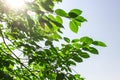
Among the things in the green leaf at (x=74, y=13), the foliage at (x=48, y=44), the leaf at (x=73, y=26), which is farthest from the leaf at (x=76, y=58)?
the green leaf at (x=74, y=13)

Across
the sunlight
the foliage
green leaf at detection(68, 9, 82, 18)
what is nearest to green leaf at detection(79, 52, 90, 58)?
the foliage

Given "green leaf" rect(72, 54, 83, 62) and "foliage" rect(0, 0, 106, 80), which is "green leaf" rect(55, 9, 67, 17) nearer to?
"foliage" rect(0, 0, 106, 80)

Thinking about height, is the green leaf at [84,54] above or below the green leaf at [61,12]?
above

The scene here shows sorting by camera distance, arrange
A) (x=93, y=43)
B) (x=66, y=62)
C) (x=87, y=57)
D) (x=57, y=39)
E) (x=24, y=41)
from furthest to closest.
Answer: (x=24, y=41) → (x=66, y=62) → (x=57, y=39) → (x=87, y=57) → (x=93, y=43)

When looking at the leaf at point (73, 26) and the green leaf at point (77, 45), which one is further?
the green leaf at point (77, 45)

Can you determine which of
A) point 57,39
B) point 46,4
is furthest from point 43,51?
point 46,4

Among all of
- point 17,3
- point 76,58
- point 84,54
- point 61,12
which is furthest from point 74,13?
point 76,58

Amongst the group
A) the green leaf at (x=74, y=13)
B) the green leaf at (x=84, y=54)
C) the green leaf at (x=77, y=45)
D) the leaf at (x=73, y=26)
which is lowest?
the leaf at (x=73, y=26)

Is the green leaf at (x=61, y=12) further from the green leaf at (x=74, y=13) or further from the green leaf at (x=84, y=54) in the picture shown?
the green leaf at (x=84, y=54)

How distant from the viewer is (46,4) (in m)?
2.48

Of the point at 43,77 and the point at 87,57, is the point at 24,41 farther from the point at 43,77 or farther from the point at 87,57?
the point at 87,57

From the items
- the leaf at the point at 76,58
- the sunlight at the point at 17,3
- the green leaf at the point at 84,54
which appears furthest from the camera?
the leaf at the point at 76,58

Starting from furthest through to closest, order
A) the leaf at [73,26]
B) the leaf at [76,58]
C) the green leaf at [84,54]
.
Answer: the leaf at [76,58] → the green leaf at [84,54] → the leaf at [73,26]

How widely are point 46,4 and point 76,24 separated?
0.39 meters
